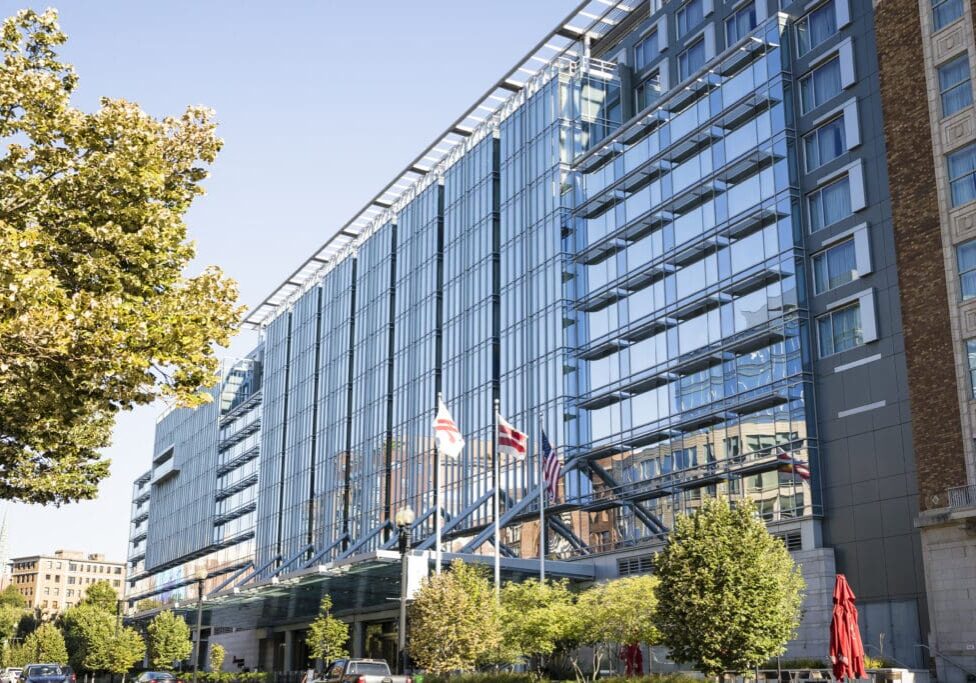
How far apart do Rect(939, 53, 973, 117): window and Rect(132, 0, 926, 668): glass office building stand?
10.5ft

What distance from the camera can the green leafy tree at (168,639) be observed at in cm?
8906

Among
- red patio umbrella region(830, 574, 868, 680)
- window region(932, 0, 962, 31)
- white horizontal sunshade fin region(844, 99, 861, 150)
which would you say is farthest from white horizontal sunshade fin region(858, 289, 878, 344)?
red patio umbrella region(830, 574, 868, 680)

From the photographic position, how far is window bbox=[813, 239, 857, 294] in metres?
45.4

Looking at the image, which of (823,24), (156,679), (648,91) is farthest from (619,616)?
(648,91)

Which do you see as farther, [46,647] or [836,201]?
[46,647]

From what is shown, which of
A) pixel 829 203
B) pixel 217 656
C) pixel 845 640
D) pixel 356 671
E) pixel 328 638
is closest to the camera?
pixel 845 640

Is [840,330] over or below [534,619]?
over

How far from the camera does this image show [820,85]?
48531mm

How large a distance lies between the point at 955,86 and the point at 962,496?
1541 centimetres

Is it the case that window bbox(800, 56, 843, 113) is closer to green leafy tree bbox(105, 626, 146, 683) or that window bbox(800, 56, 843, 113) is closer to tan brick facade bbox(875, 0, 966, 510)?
tan brick facade bbox(875, 0, 966, 510)

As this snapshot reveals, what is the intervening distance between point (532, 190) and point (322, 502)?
35513 mm

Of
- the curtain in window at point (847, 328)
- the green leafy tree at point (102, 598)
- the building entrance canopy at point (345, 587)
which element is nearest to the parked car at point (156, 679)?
the building entrance canopy at point (345, 587)

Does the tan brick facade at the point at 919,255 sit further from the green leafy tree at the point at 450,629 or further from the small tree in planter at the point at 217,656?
the small tree in planter at the point at 217,656

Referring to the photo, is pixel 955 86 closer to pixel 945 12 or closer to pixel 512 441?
pixel 945 12
